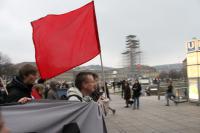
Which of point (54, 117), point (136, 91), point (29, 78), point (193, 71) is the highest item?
point (193, 71)

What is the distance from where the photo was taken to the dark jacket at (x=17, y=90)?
4469 mm

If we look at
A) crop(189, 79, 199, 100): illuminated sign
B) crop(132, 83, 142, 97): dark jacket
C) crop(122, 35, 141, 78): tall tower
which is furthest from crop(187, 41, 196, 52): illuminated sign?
crop(122, 35, 141, 78): tall tower

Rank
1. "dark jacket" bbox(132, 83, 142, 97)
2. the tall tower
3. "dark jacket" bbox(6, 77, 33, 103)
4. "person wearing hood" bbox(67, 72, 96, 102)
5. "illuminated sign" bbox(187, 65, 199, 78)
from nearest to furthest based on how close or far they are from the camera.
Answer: "dark jacket" bbox(6, 77, 33, 103) < "person wearing hood" bbox(67, 72, 96, 102) < "illuminated sign" bbox(187, 65, 199, 78) < "dark jacket" bbox(132, 83, 142, 97) < the tall tower

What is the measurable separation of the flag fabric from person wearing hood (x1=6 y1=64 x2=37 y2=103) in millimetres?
204

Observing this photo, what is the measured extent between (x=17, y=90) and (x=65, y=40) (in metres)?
1.43

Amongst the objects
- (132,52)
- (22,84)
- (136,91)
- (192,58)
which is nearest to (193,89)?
(192,58)

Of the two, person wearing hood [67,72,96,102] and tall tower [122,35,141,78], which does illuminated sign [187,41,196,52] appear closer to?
person wearing hood [67,72,96,102]

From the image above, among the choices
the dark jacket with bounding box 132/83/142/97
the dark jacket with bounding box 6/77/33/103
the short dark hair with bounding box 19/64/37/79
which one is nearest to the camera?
the dark jacket with bounding box 6/77/33/103

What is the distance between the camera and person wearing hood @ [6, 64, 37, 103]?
14.7 feet

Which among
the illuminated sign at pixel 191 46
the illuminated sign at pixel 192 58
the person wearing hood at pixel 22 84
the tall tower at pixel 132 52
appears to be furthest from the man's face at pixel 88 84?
the tall tower at pixel 132 52

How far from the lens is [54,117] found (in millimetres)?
4484

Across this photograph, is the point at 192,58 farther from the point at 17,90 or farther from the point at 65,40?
the point at 17,90

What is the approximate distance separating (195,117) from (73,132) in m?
11.7

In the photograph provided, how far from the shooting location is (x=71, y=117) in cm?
462
